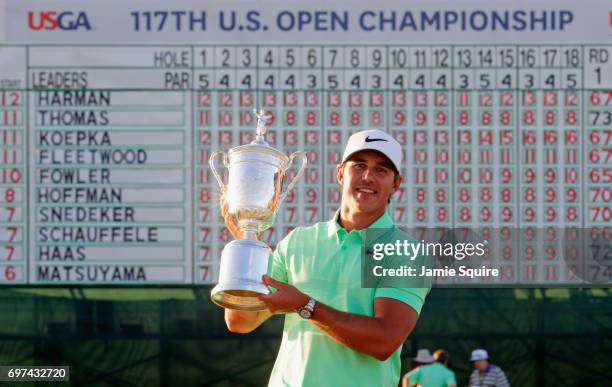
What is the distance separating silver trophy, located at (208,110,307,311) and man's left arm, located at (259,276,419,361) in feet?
0.23

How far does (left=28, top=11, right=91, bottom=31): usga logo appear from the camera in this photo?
8180mm

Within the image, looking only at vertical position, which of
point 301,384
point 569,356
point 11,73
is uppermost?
point 11,73

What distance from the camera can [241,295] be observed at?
2967mm

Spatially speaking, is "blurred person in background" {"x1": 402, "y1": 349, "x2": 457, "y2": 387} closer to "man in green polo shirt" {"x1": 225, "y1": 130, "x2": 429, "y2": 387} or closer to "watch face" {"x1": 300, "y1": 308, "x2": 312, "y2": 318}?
"man in green polo shirt" {"x1": 225, "y1": 130, "x2": 429, "y2": 387}

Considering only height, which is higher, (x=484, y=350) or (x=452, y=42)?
(x=452, y=42)

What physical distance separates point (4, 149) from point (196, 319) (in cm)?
187

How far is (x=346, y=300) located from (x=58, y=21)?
583cm

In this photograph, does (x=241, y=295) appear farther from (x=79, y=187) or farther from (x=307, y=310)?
(x=79, y=187)

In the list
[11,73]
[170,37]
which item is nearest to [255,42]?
[170,37]

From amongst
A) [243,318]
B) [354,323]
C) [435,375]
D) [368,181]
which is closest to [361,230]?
[368,181]

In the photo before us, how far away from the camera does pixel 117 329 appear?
8.23 meters

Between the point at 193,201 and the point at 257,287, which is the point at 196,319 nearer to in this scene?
the point at 193,201

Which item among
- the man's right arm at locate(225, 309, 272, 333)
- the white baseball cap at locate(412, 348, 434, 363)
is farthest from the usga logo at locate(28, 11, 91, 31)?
the man's right arm at locate(225, 309, 272, 333)

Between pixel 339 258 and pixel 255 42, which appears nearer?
pixel 339 258
